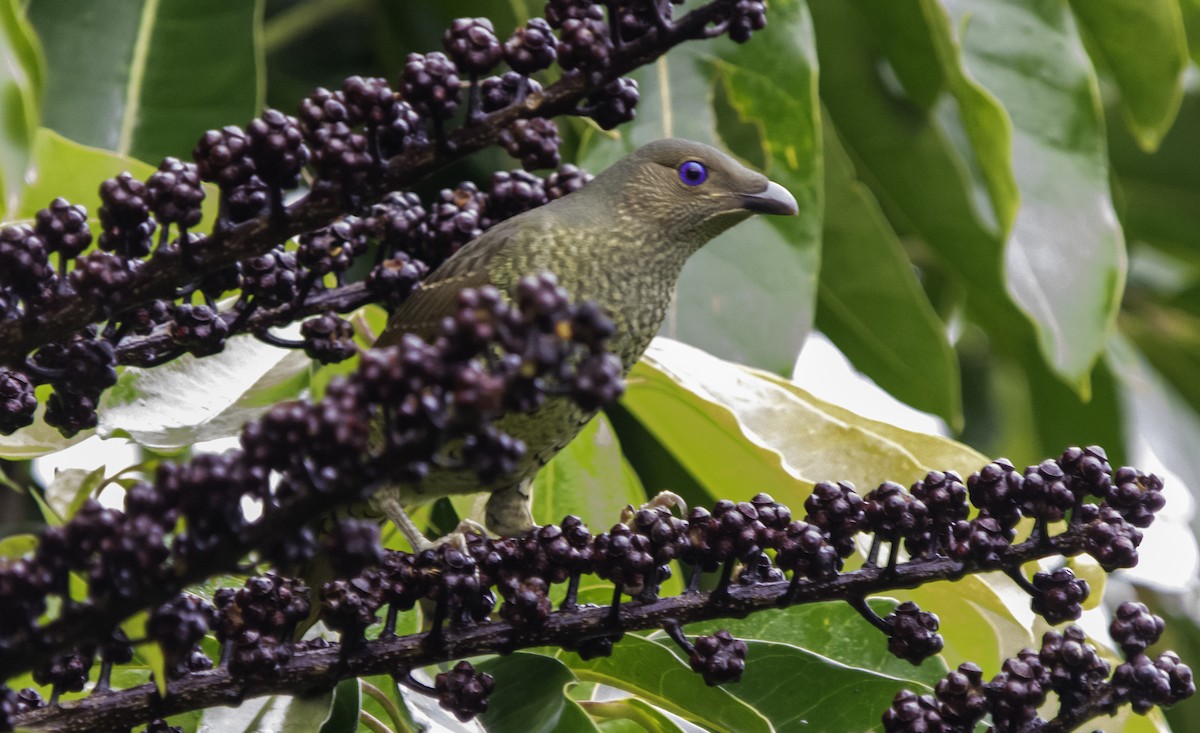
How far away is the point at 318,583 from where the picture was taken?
277 centimetres

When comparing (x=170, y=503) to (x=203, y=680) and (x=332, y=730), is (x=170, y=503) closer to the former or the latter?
(x=203, y=680)

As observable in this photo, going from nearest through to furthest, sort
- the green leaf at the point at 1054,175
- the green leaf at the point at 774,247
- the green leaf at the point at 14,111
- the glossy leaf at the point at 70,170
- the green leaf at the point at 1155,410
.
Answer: the green leaf at the point at 14,111, the glossy leaf at the point at 70,170, the green leaf at the point at 1054,175, the green leaf at the point at 774,247, the green leaf at the point at 1155,410

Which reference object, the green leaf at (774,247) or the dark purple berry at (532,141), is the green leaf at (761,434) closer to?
the green leaf at (774,247)

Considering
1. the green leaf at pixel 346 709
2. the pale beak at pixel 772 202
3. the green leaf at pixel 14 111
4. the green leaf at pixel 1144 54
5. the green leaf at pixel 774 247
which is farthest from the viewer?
the green leaf at pixel 1144 54

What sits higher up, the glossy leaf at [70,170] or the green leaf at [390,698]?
the glossy leaf at [70,170]

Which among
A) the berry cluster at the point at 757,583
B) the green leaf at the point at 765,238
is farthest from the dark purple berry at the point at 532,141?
the green leaf at the point at 765,238

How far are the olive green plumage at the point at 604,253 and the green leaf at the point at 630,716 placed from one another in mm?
463

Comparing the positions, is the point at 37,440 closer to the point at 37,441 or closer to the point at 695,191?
the point at 37,441

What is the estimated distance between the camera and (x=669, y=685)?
2217 mm

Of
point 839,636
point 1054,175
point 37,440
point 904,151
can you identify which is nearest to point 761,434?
point 839,636

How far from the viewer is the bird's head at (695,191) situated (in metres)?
2.98

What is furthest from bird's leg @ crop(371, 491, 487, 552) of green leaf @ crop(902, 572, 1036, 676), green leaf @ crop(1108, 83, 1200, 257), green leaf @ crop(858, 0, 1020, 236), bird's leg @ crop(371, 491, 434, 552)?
green leaf @ crop(1108, 83, 1200, 257)

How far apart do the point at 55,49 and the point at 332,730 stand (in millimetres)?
2139

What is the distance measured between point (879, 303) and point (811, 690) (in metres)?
2.08
